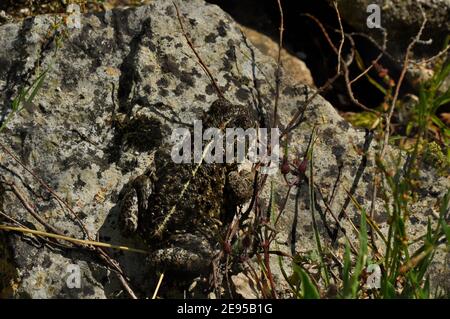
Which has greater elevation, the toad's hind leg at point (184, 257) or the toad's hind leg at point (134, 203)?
the toad's hind leg at point (134, 203)

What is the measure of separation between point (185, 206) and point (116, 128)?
81 cm

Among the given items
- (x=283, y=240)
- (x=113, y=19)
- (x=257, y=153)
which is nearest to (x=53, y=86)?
(x=113, y=19)

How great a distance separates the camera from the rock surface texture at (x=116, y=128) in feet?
13.8

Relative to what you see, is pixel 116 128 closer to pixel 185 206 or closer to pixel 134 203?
pixel 134 203

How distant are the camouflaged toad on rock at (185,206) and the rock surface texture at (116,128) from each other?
18cm

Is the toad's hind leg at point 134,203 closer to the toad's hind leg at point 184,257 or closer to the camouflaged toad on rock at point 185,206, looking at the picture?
the camouflaged toad on rock at point 185,206

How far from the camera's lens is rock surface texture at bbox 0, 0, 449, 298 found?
166 inches

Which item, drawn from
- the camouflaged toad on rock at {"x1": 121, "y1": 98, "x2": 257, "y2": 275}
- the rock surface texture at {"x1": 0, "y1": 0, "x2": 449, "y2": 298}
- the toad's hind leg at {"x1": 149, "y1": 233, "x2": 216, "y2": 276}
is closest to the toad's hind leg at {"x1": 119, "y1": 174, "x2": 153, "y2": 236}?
the camouflaged toad on rock at {"x1": 121, "y1": 98, "x2": 257, "y2": 275}

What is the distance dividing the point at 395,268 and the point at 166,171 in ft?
4.89

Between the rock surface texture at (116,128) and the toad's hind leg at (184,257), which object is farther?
the rock surface texture at (116,128)

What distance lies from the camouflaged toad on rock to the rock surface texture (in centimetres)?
18

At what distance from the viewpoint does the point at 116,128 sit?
15.4 feet

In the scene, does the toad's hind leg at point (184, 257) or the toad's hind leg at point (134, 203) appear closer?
the toad's hind leg at point (184, 257)

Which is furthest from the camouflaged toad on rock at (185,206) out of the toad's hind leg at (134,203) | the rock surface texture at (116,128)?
the rock surface texture at (116,128)
